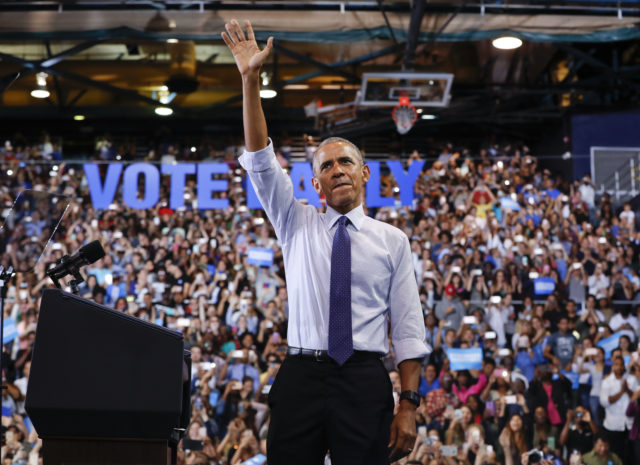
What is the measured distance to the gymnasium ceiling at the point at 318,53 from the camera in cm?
756

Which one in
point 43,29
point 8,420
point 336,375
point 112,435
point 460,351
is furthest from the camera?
point 43,29

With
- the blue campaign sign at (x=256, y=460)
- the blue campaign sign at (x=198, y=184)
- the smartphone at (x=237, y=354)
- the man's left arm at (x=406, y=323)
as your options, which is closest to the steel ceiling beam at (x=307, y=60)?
the blue campaign sign at (x=198, y=184)

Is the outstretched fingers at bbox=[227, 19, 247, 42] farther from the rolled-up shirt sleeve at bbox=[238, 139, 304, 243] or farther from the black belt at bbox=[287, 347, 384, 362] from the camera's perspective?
the black belt at bbox=[287, 347, 384, 362]

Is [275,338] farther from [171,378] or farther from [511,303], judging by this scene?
[171,378]

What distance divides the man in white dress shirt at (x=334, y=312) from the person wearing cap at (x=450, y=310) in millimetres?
5510

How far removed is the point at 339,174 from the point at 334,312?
34 cm

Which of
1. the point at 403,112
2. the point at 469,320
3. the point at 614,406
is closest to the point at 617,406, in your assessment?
the point at 614,406

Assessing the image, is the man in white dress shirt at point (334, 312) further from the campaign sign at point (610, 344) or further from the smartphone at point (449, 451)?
the campaign sign at point (610, 344)

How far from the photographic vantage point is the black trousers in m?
1.71

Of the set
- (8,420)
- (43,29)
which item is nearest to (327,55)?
(43,29)

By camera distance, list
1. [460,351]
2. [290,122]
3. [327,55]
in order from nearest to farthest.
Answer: [460,351], [327,55], [290,122]

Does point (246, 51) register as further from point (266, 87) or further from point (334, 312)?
point (266, 87)

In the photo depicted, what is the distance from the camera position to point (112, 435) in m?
1.58

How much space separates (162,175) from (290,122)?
3856 mm
